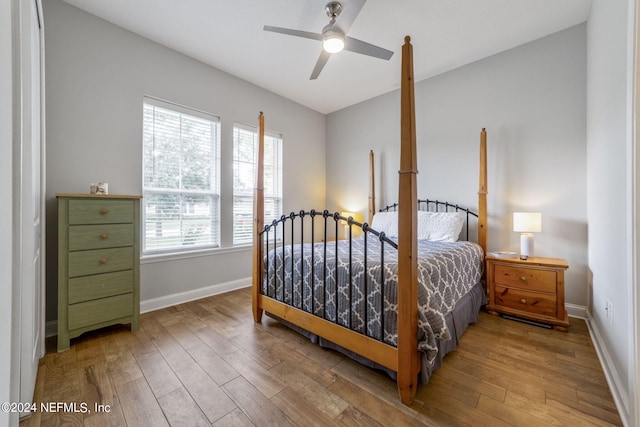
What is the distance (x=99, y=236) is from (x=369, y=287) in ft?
6.97

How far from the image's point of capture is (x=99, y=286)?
2.03 m

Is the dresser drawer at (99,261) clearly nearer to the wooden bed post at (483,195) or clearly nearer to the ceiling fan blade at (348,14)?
the ceiling fan blade at (348,14)

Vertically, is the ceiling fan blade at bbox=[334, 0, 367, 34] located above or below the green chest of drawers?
above

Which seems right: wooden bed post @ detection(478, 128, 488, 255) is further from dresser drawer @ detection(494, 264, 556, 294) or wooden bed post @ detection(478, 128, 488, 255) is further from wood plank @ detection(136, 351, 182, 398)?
wood plank @ detection(136, 351, 182, 398)

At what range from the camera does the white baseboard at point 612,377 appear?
1.26 m

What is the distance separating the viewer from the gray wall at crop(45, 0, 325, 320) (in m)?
2.13

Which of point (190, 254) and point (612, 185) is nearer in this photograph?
point (612, 185)

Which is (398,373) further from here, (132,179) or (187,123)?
(187,123)

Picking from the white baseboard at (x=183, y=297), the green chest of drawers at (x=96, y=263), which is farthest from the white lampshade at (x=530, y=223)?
the green chest of drawers at (x=96, y=263)

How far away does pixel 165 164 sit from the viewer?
2771 millimetres

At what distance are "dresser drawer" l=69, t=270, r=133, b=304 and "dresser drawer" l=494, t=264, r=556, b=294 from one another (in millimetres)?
3401

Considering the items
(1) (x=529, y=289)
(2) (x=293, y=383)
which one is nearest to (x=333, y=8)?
(2) (x=293, y=383)

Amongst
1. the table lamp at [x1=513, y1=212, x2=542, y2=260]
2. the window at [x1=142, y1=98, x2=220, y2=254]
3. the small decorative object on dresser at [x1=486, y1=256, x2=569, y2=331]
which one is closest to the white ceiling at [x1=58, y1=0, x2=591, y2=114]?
the window at [x1=142, y1=98, x2=220, y2=254]

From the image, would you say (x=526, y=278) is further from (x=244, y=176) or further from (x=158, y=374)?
(x=244, y=176)
